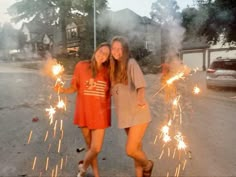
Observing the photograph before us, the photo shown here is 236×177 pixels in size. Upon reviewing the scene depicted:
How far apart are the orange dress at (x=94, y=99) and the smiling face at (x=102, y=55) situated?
9 centimetres

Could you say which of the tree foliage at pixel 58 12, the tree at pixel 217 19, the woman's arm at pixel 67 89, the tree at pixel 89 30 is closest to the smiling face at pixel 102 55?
the woman's arm at pixel 67 89

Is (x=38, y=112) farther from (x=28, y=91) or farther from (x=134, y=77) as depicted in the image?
(x=134, y=77)

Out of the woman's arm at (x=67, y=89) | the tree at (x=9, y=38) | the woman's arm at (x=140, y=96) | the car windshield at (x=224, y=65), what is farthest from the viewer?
the car windshield at (x=224, y=65)

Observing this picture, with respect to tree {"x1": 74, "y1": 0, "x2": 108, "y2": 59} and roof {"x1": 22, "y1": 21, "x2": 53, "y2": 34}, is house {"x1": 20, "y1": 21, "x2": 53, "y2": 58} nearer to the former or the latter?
roof {"x1": 22, "y1": 21, "x2": 53, "y2": 34}

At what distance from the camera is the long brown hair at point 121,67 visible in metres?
3.45

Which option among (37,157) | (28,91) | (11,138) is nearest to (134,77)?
(37,157)

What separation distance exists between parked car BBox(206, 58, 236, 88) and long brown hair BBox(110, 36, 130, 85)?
11.5 meters

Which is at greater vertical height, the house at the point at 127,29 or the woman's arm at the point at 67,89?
the house at the point at 127,29

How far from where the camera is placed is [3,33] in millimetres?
10289

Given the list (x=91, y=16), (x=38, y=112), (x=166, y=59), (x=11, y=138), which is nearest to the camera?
(x=11, y=138)

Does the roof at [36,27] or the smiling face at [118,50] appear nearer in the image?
the smiling face at [118,50]

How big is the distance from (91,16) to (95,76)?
78.2ft

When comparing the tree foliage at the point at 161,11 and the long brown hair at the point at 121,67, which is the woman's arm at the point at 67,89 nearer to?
the long brown hair at the point at 121,67

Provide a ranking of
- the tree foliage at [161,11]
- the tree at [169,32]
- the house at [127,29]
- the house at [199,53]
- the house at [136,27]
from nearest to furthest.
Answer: the tree at [169,32] < the house at [127,29] < the house at [136,27] < the tree foliage at [161,11] < the house at [199,53]
